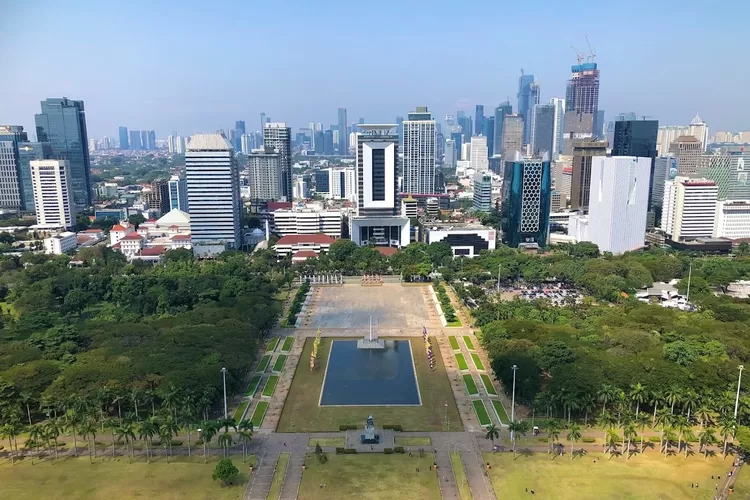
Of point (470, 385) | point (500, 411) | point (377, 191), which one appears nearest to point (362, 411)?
point (470, 385)

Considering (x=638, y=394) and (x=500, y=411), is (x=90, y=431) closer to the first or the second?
(x=500, y=411)

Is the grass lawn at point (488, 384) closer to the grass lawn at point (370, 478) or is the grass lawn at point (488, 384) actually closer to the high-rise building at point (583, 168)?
the grass lawn at point (370, 478)

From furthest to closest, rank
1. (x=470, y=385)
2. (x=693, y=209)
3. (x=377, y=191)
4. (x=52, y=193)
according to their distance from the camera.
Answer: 1. (x=52, y=193)
2. (x=377, y=191)
3. (x=693, y=209)
4. (x=470, y=385)

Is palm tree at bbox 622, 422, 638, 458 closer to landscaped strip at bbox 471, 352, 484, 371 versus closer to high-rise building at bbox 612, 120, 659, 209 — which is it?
landscaped strip at bbox 471, 352, 484, 371

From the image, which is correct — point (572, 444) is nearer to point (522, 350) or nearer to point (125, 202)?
point (522, 350)

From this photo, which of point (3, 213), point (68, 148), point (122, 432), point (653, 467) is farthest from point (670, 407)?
point (68, 148)

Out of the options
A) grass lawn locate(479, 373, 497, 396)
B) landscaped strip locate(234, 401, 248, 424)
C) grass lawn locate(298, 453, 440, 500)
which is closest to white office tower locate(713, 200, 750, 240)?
grass lawn locate(479, 373, 497, 396)

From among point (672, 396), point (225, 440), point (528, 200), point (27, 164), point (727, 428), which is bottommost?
point (225, 440)
